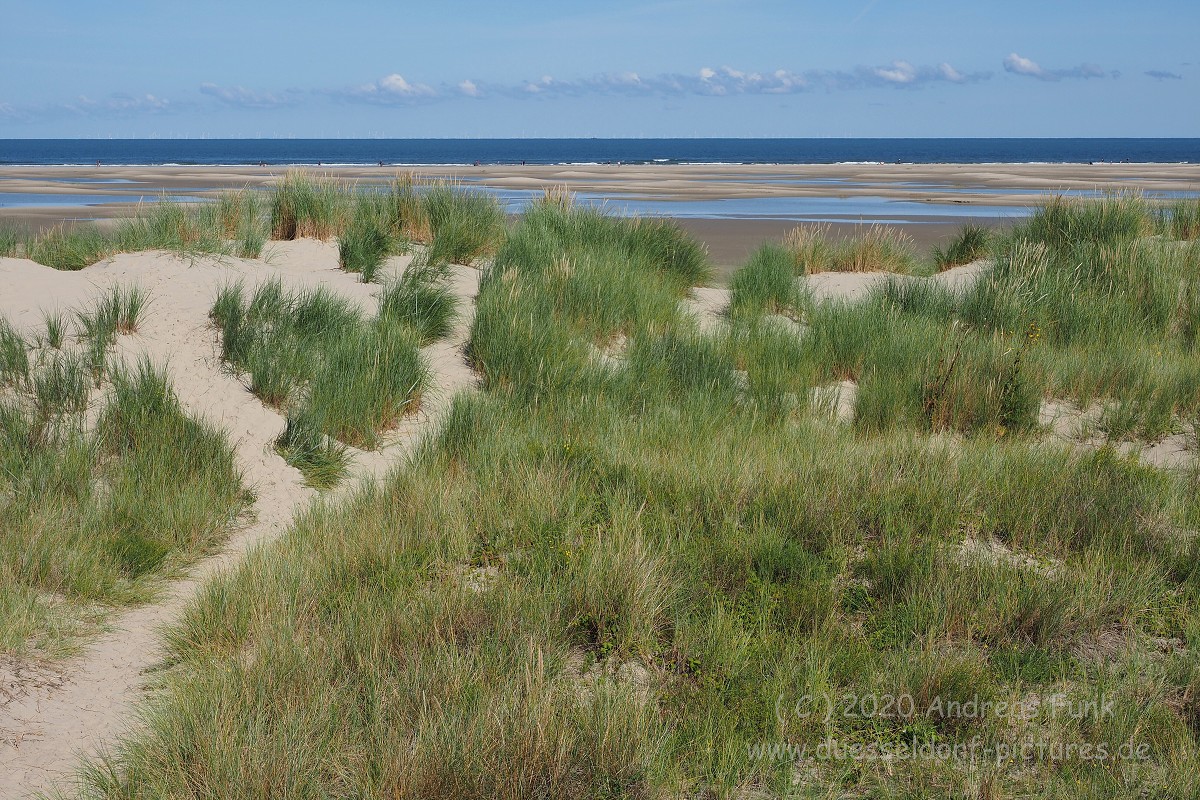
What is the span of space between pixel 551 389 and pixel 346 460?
168 centimetres

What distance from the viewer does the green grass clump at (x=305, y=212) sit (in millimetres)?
11273

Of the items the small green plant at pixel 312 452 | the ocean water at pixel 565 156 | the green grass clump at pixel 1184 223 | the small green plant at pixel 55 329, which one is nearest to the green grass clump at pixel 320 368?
the small green plant at pixel 312 452

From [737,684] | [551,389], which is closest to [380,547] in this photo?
[737,684]

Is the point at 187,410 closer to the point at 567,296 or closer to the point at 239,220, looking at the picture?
the point at 567,296

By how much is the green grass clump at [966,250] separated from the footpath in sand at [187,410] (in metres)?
6.82

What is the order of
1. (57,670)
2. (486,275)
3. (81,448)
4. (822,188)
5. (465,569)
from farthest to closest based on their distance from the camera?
(822,188) → (486,275) → (81,448) → (465,569) → (57,670)

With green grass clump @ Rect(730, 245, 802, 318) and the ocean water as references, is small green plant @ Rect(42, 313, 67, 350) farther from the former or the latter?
the ocean water

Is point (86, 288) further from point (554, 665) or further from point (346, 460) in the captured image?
point (554, 665)

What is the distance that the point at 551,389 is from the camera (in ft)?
23.8

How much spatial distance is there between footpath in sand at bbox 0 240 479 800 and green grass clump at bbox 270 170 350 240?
1.70 feet

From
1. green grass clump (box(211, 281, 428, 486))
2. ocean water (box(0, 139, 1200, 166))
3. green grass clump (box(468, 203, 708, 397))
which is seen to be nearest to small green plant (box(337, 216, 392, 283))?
green grass clump (box(468, 203, 708, 397))

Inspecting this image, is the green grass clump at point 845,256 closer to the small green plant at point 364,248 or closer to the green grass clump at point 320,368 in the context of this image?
the small green plant at point 364,248

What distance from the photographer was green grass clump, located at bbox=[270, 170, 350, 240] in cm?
1127

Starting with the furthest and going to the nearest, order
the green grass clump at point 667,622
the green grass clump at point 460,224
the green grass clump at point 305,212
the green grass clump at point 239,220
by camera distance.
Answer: the green grass clump at point 305,212 → the green grass clump at point 460,224 → the green grass clump at point 239,220 → the green grass clump at point 667,622
